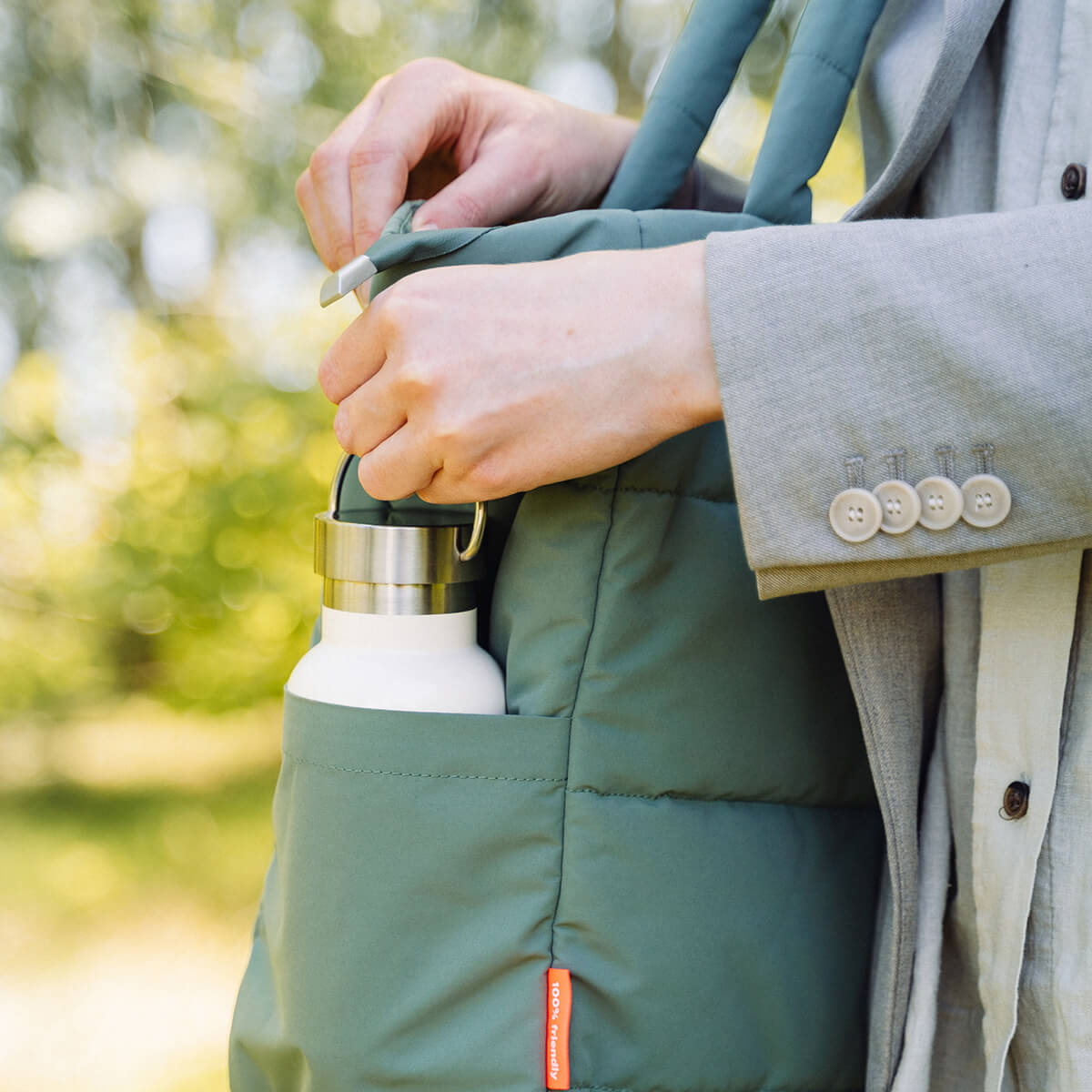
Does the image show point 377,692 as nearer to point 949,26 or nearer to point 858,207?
point 858,207

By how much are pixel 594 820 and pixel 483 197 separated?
0.54 m

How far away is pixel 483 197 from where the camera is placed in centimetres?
91

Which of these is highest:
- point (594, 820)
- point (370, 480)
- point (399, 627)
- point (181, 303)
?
point (181, 303)

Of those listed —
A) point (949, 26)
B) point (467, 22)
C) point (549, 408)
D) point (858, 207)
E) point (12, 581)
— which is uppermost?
point (467, 22)

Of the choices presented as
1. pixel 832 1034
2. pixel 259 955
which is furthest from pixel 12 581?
pixel 832 1034

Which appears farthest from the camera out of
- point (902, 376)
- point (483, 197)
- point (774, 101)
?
point (483, 197)

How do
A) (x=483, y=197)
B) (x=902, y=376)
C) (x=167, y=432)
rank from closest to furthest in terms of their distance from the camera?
(x=902, y=376)
(x=483, y=197)
(x=167, y=432)

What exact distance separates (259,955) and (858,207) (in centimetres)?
74

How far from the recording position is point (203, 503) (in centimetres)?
332

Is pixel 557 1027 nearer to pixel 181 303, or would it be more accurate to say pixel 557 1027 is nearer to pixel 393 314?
pixel 393 314

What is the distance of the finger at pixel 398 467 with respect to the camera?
2.19 feet

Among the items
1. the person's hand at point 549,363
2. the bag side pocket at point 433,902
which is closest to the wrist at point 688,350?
the person's hand at point 549,363

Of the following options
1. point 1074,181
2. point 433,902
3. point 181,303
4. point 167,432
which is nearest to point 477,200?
point 1074,181

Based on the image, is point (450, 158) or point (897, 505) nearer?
point (897, 505)
